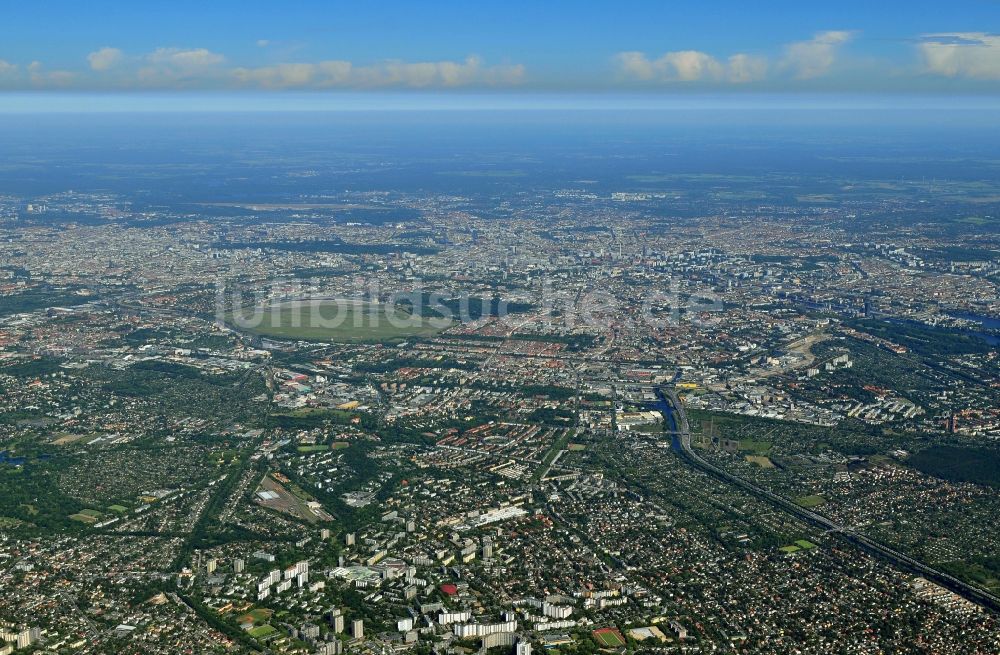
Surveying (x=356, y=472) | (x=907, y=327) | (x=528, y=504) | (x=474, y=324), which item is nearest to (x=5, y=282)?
(x=474, y=324)

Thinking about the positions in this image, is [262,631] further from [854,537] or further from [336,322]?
[336,322]

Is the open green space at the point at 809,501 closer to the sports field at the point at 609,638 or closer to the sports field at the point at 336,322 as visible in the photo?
the sports field at the point at 609,638

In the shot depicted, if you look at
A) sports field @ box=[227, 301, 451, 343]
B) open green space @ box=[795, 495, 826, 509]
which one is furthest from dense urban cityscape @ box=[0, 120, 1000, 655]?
sports field @ box=[227, 301, 451, 343]

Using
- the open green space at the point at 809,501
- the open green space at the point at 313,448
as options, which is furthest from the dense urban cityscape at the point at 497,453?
the open green space at the point at 313,448

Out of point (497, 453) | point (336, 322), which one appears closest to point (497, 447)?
point (497, 453)

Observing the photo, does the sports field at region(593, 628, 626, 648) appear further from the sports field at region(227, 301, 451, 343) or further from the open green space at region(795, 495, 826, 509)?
the sports field at region(227, 301, 451, 343)

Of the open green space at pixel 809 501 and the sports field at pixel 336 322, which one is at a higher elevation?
the open green space at pixel 809 501
